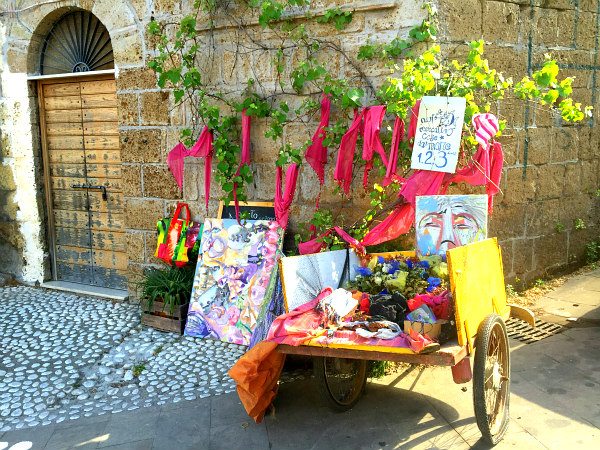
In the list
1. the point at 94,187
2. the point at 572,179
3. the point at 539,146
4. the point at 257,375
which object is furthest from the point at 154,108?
the point at 572,179

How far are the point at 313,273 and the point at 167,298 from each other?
196 centimetres

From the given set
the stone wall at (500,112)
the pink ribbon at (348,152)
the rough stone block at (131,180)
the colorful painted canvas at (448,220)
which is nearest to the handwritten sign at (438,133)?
the colorful painted canvas at (448,220)

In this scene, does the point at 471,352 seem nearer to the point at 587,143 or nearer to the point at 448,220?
the point at 448,220

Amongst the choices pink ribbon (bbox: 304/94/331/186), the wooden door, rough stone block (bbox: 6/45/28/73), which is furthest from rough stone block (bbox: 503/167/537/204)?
rough stone block (bbox: 6/45/28/73)

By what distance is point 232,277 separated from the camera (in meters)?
5.05

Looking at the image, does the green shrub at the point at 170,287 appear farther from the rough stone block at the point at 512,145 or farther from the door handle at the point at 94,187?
the rough stone block at the point at 512,145

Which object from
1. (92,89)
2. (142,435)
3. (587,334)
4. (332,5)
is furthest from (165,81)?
(587,334)

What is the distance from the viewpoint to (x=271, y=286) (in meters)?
4.48

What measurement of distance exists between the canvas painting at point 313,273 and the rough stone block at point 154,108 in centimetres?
252

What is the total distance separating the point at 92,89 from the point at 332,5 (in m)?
2.81

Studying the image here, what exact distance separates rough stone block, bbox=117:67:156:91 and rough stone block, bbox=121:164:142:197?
2.46 feet

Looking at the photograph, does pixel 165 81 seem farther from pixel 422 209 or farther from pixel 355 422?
pixel 355 422

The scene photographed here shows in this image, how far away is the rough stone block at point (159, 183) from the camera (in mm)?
5629

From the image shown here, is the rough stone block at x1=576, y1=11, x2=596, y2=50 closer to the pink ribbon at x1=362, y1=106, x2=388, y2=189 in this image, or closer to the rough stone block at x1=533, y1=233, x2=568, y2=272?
the rough stone block at x1=533, y1=233, x2=568, y2=272
